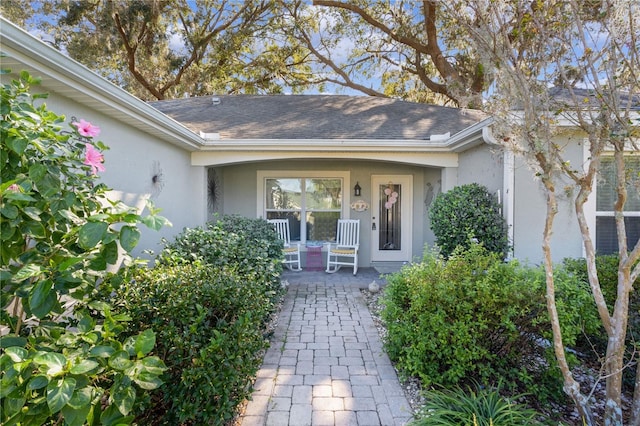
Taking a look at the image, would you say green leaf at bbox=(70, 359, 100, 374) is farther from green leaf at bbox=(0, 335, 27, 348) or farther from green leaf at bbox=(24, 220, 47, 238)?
green leaf at bbox=(24, 220, 47, 238)

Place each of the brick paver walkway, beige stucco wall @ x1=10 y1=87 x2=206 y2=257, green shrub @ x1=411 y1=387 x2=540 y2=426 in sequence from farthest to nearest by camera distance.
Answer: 1. beige stucco wall @ x1=10 y1=87 x2=206 y2=257
2. the brick paver walkway
3. green shrub @ x1=411 y1=387 x2=540 y2=426

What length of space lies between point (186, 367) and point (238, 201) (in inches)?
252

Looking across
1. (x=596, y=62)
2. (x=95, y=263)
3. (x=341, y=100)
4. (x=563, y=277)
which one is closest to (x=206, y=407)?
(x=95, y=263)

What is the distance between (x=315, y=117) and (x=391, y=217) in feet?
9.72

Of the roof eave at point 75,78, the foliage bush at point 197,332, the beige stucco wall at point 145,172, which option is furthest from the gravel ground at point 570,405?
the roof eave at point 75,78

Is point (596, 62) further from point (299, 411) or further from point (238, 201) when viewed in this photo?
point (238, 201)

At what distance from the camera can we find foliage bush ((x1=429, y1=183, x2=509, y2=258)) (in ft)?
16.2

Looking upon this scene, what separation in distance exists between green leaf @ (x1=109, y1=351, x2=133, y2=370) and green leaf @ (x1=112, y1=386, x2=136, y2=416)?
13 centimetres

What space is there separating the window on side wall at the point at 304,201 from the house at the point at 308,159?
2cm

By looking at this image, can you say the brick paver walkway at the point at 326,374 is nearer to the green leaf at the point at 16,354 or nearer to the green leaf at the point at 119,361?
the green leaf at the point at 119,361

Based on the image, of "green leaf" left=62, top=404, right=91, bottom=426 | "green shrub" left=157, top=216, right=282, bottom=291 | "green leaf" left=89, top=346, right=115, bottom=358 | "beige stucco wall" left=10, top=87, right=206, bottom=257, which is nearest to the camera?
"green leaf" left=62, top=404, right=91, bottom=426

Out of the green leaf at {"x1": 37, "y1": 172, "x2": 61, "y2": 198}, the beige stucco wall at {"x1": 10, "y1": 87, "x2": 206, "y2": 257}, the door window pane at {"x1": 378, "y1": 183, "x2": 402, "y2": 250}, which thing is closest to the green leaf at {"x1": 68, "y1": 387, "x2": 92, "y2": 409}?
the green leaf at {"x1": 37, "y1": 172, "x2": 61, "y2": 198}

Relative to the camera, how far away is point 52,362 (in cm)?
136

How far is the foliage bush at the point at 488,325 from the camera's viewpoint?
2.97 meters
